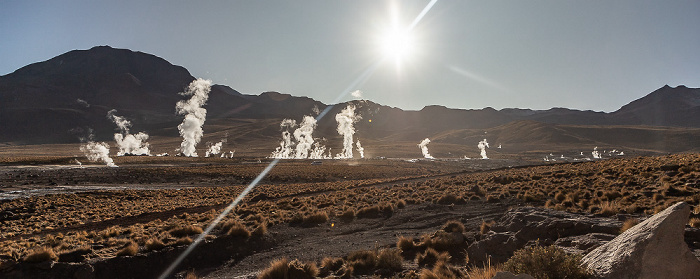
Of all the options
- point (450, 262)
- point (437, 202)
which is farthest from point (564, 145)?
point (450, 262)

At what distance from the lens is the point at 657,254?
4.58 m

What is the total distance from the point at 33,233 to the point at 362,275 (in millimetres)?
19433

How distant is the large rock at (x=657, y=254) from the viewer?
4543 mm

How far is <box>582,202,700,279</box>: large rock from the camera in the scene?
454 cm

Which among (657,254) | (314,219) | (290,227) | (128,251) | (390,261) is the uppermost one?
(657,254)

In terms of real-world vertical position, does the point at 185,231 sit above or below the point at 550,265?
below

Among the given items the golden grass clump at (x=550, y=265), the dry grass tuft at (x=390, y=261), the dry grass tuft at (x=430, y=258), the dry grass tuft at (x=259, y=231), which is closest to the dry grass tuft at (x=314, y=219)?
the dry grass tuft at (x=259, y=231)

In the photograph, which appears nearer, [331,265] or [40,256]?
[331,265]

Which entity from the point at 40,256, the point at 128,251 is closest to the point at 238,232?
the point at 128,251

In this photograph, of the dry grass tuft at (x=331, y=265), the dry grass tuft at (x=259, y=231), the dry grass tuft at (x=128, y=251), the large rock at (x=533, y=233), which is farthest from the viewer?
the dry grass tuft at (x=259, y=231)

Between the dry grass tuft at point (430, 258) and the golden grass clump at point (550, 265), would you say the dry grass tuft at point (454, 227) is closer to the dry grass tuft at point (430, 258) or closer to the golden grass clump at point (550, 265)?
the dry grass tuft at point (430, 258)

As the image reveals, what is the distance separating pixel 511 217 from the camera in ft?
35.9

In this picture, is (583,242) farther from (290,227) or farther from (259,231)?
(290,227)

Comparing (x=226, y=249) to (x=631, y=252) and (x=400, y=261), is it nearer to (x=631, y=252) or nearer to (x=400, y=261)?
(x=400, y=261)
